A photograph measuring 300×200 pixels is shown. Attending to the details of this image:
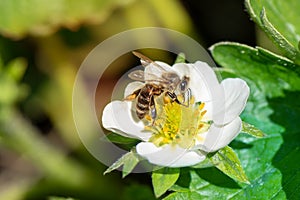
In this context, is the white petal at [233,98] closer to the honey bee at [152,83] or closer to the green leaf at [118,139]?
the honey bee at [152,83]

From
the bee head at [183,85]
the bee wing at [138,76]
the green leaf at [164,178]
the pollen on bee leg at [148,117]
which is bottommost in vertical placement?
the green leaf at [164,178]

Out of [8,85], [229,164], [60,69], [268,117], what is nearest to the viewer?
[229,164]

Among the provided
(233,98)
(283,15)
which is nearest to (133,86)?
(233,98)

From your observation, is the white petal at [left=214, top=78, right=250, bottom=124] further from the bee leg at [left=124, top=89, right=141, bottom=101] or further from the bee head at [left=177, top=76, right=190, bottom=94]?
the bee leg at [left=124, top=89, right=141, bottom=101]

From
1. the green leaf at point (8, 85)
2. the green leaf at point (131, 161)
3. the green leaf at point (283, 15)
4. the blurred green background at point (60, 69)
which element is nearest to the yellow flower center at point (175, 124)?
the green leaf at point (131, 161)

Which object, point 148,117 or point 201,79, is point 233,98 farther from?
Answer: point 148,117

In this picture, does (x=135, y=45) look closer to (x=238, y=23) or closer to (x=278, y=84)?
(x=238, y=23)
